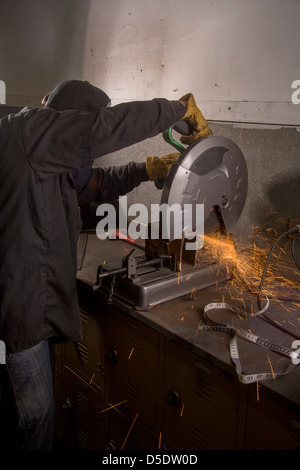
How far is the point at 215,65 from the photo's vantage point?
2.30 meters

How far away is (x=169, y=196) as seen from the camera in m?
1.50

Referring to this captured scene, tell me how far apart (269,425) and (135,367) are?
2.21 feet

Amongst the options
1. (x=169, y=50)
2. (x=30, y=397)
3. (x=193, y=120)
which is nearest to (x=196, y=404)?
(x=30, y=397)

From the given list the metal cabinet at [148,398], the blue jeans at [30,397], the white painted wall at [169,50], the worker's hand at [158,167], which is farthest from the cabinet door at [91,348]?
the white painted wall at [169,50]

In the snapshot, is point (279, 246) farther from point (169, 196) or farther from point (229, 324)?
point (169, 196)

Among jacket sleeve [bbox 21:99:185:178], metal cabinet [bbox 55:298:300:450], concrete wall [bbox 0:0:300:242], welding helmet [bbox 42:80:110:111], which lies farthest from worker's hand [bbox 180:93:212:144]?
metal cabinet [bbox 55:298:300:450]

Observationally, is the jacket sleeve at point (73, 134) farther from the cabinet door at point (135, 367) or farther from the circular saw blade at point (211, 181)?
the cabinet door at point (135, 367)

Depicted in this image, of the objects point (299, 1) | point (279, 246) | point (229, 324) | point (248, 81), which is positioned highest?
point (299, 1)

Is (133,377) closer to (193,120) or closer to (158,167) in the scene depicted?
(158,167)

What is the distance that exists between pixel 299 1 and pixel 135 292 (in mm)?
1606

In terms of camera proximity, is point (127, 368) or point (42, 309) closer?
point (42, 309)

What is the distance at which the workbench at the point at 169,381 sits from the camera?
1.24 m

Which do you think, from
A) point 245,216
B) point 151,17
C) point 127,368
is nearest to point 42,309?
point 127,368

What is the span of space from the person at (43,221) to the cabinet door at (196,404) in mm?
426
